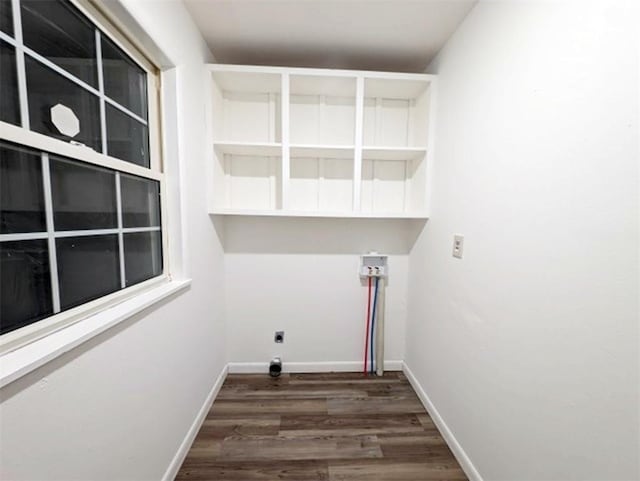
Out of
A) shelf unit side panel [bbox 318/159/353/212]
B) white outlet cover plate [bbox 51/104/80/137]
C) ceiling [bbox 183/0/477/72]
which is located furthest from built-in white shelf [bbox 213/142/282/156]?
white outlet cover plate [bbox 51/104/80/137]

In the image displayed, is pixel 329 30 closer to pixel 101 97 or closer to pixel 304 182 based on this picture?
pixel 304 182

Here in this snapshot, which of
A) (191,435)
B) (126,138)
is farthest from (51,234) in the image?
(191,435)

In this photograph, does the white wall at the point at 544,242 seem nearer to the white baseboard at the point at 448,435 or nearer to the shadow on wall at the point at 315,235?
the white baseboard at the point at 448,435

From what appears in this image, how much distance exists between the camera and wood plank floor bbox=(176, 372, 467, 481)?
1.40 meters

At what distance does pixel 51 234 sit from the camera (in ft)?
2.66

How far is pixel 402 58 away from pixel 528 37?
0.98 metres

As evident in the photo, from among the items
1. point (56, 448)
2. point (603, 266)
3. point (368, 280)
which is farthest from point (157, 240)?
point (603, 266)

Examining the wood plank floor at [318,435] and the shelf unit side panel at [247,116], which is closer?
the wood plank floor at [318,435]

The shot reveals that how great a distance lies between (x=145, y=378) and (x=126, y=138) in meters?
1.02

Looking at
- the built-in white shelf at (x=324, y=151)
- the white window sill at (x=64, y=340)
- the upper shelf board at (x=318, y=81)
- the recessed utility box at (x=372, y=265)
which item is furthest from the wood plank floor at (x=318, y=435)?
the upper shelf board at (x=318, y=81)

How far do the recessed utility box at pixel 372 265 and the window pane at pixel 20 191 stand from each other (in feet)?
5.97

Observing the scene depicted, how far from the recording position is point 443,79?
68.4 inches

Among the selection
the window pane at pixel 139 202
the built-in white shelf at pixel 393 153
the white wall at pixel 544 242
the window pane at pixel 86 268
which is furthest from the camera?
the built-in white shelf at pixel 393 153

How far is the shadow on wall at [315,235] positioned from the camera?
7.00 feet
